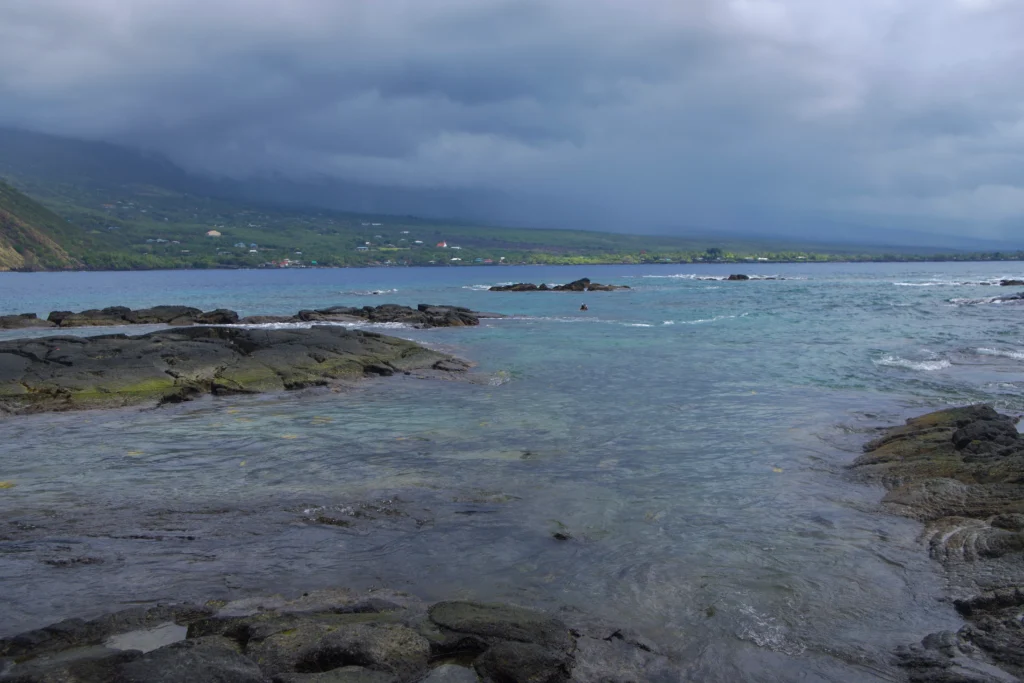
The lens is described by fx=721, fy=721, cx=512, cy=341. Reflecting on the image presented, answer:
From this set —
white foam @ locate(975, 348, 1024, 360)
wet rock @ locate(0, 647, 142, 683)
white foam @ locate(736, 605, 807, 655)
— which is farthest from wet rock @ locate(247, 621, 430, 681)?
white foam @ locate(975, 348, 1024, 360)

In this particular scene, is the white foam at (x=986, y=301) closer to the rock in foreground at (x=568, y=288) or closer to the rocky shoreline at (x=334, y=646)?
the rock in foreground at (x=568, y=288)

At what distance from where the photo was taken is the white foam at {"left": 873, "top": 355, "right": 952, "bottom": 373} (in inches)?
1109

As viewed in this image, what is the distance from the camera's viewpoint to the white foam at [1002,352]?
101ft

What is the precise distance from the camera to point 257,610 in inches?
313

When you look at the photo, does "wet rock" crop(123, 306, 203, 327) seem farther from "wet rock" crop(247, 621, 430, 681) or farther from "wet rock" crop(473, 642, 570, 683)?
"wet rock" crop(473, 642, 570, 683)

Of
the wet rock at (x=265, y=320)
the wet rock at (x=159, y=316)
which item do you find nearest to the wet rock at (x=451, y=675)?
the wet rock at (x=265, y=320)

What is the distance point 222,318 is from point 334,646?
5228 cm

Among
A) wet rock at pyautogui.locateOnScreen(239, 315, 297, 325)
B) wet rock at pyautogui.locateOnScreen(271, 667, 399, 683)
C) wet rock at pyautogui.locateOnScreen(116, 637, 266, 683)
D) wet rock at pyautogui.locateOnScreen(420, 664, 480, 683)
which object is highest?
wet rock at pyautogui.locateOnScreen(116, 637, 266, 683)

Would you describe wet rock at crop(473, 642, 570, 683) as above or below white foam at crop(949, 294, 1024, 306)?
below

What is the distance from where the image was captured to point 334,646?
6.86 meters

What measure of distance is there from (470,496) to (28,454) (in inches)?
409

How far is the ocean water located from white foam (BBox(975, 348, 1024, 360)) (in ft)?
13.5

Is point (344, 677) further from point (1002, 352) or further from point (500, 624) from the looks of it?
point (1002, 352)

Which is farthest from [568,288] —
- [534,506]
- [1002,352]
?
[534,506]
